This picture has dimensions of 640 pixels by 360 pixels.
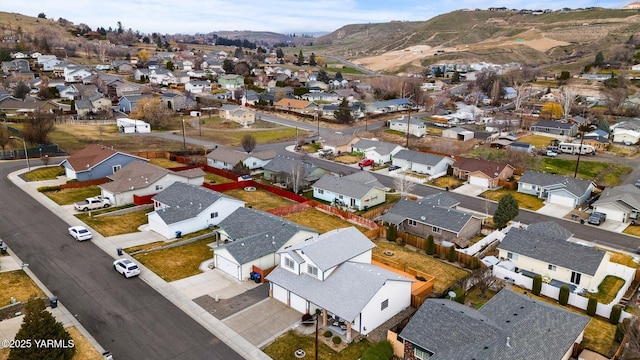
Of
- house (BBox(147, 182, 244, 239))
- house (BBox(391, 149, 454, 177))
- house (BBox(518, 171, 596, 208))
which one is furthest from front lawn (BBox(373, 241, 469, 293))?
house (BBox(391, 149, 454, 177))

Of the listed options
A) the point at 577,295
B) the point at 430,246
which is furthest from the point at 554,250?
the point at 430,246

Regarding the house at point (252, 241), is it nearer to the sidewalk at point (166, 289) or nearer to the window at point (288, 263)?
the window at point (288, 263)

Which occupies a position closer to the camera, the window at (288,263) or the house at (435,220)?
the window at (288,263)

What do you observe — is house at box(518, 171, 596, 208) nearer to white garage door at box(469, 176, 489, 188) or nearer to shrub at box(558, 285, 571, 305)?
white garage door at box(469, 176, 489, 188)

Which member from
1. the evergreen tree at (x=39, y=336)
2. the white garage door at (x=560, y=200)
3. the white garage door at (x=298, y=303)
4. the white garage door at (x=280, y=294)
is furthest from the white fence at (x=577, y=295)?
the evergreen tree at (x=39, y=336)

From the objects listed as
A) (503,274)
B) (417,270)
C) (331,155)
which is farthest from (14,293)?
(331,155)

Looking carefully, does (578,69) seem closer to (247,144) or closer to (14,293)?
(247,144)
